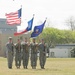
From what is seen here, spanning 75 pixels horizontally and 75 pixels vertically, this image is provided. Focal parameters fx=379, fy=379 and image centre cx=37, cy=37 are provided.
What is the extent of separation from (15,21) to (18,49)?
4.30m

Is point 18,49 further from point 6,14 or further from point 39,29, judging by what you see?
point 6,14

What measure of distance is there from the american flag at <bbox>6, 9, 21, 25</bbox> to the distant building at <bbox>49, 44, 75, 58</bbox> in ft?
220

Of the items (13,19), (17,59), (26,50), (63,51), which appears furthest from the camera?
(63,51)

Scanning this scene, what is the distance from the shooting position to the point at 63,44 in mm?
101562

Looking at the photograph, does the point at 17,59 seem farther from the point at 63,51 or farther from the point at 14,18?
the point at 63,51

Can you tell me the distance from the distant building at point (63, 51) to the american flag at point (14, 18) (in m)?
67.1

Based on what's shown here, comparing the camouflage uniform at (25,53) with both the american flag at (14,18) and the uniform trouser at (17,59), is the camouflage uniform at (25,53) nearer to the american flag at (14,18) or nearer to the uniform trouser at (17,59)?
the uniform trouser at (17,59)

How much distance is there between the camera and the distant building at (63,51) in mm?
94600

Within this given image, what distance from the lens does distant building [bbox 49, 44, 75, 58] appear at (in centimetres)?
9460

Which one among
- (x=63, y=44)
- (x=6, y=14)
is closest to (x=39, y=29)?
(x=6, y=14)

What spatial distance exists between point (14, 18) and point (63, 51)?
70733 mm

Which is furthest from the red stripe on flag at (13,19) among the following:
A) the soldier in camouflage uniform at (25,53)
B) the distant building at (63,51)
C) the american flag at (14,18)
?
the distant building at (63,51)

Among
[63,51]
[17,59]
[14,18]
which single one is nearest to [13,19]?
Answer: [14,18]

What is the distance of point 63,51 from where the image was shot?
96.8m
